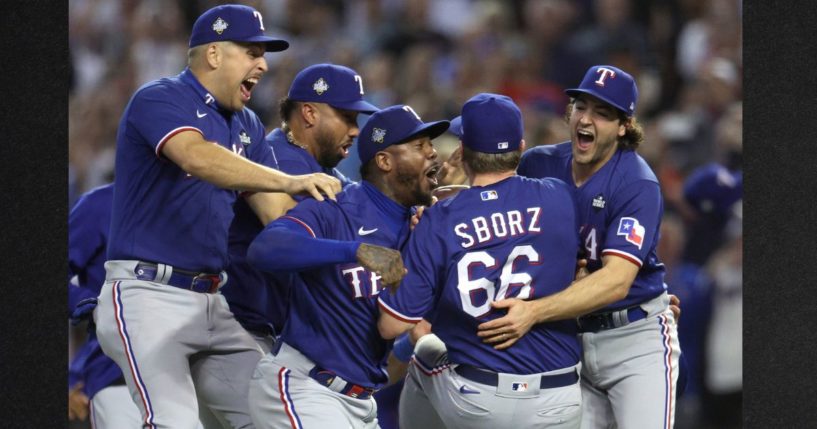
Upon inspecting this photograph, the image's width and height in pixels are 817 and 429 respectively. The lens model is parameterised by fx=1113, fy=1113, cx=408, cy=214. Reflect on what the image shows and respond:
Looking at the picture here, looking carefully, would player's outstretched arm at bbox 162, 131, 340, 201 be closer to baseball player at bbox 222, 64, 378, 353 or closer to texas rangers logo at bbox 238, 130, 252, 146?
texas rangers logo at bbox 238, 130, 252, 146

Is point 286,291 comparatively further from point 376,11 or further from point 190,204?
point 376,11

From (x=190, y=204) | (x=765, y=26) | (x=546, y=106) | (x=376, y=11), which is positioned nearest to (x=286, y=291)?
(x=190, y=204)

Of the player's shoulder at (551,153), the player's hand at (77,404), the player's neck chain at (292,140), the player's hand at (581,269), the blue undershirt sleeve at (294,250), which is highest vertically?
the player's neck chain at (292,140)

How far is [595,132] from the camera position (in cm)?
353

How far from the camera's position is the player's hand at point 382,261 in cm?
277

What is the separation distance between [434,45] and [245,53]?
392 centimetres

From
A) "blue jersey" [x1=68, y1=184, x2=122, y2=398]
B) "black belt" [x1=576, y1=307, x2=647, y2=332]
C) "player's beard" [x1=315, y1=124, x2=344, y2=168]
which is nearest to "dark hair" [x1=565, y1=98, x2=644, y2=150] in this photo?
"black belt" [x1=576, y1=307, x2=647, y2=332]

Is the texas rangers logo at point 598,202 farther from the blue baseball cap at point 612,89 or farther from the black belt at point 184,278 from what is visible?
the black belt at point 184,278

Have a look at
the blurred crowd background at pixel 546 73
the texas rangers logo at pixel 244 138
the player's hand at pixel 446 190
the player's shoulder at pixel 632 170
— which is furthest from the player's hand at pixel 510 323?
the blurred crowd background at pixel 546 73

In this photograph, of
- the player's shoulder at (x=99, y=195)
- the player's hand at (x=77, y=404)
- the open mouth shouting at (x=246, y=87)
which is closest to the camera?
the open mouth shouting at (x=246, y=87)

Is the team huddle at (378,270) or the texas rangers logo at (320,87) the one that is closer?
the team huddle at (378,270)

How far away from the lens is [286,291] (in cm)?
368

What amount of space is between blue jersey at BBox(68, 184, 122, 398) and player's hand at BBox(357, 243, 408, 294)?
141cm

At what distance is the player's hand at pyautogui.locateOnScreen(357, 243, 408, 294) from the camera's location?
2768 millimetres
